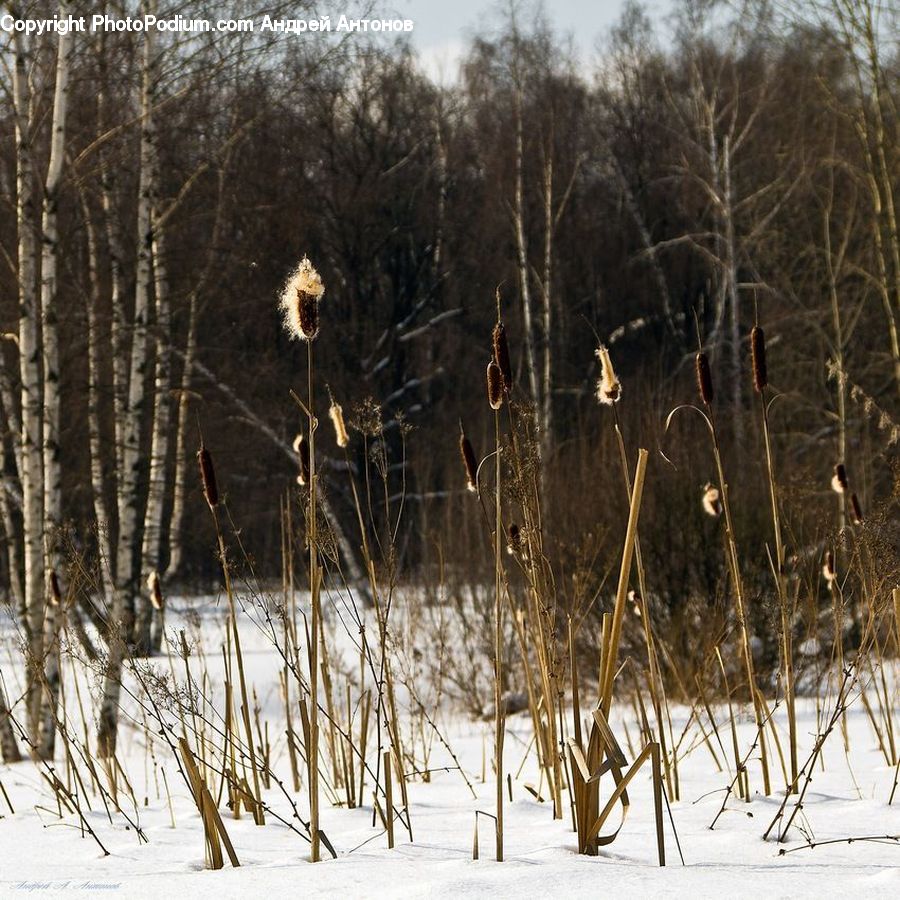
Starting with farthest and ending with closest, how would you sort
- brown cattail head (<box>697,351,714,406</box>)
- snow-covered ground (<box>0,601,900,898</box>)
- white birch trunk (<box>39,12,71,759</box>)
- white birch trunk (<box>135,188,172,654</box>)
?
white birch trunk (<box>135,188,172,654</box>) < white birch trunk (<box>39,12,71,759</box>) < brown cattail head (<box>697,351,714,406</box>) < snow-covered ground (<box>0,601,900,898</box>)

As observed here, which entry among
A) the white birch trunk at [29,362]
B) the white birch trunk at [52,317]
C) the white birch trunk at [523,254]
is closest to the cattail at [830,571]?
the white birch trunk at [52,317]

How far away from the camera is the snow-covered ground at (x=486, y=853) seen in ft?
6.50

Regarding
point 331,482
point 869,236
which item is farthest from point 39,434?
point 869,236

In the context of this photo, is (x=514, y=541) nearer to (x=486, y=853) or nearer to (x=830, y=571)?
(x=486, y=853)

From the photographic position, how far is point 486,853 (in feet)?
7.55

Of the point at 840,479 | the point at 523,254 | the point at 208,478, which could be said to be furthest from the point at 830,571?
the point at 523,254

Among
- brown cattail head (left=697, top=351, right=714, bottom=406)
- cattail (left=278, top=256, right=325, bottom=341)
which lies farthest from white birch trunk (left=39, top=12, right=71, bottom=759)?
brown cattail head (left=697, top=351, right=714, bottom=406)

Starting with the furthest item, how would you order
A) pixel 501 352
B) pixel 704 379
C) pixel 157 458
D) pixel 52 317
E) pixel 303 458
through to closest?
pixel 157 458 < pixel 52 317 < pixel 303 458 < pixel 704 379 < pixel 501 352

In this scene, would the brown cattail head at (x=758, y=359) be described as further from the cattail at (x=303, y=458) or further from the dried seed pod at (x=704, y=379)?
the cattail at (x=303, y=458)

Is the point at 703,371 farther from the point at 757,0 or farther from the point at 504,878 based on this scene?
the point at 757,0

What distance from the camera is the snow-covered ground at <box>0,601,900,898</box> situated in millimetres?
1981

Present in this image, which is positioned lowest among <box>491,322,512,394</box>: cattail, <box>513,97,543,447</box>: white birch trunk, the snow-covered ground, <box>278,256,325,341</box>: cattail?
the snow-covered ground

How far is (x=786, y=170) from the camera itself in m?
15.3

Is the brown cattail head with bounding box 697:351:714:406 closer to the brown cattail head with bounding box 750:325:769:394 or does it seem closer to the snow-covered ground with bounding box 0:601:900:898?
the brown cattail head with bounding box 750:325:769:394
